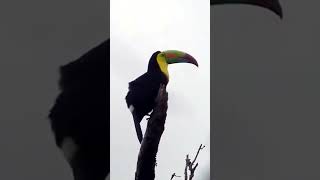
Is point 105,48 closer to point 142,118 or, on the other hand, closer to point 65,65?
point 65,65

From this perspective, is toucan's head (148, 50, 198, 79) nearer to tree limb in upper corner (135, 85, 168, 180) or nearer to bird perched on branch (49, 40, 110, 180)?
tree limb in upper corner (135, 85, 168, 180)

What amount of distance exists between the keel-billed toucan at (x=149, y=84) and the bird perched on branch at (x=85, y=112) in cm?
22

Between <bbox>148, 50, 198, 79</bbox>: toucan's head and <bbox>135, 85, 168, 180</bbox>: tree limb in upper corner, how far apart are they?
166mm

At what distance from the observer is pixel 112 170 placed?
3.95m

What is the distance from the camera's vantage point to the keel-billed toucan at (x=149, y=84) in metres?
4.05

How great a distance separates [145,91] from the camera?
163 inches

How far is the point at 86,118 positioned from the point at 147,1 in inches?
42.5

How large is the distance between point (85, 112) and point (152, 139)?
597 mm

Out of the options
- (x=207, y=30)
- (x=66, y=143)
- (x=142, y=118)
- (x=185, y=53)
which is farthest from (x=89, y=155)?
(x=207, y=30)
